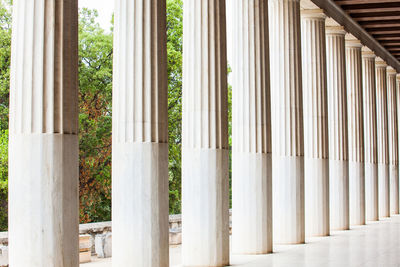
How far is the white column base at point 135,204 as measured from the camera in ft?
206

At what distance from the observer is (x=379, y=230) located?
414 feet

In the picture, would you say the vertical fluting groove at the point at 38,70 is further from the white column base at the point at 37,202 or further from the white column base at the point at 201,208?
the white column base at the point at 201,208

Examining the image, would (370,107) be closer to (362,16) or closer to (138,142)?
(362,16)

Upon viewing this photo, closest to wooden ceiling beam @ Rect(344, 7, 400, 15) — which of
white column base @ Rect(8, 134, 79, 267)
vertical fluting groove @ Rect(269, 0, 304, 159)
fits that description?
vertical fluting groove @ Rect(269, 0, 304, 159)

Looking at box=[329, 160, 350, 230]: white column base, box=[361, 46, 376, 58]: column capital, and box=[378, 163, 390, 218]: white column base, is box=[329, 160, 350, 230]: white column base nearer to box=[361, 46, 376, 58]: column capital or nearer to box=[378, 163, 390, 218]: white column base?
box=[361, 46, 376, 58]: column capital

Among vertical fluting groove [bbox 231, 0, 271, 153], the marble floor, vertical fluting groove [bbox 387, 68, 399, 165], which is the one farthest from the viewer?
vertical fluting groove [bbox 387, 68, 399, 165]

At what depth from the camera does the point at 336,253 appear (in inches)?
3403

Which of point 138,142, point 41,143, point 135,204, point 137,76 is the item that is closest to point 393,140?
point 137,76

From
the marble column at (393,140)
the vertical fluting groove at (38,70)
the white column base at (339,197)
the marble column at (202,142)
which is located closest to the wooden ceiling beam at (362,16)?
the white column base at (339,197)

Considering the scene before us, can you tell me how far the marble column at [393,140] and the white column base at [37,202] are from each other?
5705 inches

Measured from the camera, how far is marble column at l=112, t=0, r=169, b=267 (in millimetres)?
62906

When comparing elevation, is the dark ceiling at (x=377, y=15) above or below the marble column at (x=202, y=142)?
above

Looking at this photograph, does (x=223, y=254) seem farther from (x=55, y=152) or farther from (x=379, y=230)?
(x=379, y=230)

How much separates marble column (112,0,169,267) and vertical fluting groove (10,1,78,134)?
13377 millimetres
